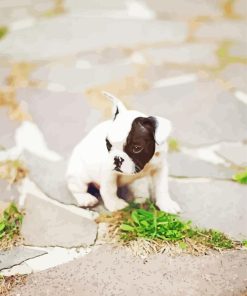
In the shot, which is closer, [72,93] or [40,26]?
[72,93]

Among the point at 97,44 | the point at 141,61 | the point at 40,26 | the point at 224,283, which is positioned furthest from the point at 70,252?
the point at 40,26

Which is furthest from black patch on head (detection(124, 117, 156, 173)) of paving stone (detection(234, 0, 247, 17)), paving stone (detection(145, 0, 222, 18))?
paving stone (detection(234, 0, 247, 17))

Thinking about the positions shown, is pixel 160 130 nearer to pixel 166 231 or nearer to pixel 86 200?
pixel 166 231

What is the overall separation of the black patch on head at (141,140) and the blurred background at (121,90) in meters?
0.97

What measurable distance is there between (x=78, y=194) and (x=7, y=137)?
4.29 feet

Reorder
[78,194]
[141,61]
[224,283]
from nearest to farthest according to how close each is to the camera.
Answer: [224,283], [78,194], [141,61]

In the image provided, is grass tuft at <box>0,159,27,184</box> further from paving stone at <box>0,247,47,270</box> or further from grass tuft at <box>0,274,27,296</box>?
grass tuft at <box>0,274,27,296</box>

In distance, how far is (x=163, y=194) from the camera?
168 inches

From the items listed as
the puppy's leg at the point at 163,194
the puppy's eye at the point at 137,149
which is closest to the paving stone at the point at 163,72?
the puppy's leg at the point at 163,194

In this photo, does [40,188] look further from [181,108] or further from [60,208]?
[181,108]

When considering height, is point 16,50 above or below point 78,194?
above

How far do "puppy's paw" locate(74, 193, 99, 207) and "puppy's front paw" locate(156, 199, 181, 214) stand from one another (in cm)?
57

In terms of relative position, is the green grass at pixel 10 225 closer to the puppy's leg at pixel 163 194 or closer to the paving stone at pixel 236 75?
the puppy's leg at pixel 163 194

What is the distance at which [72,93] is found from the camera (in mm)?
5918
